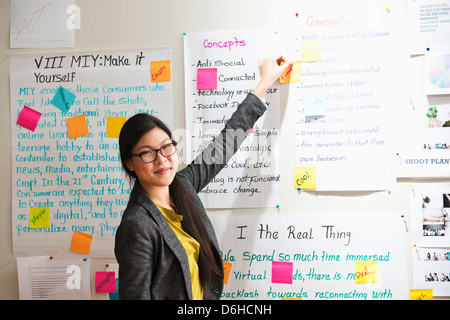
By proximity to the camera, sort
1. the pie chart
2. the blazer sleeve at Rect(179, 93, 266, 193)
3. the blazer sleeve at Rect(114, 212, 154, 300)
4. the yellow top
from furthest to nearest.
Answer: the pie chart, the blazer sleeve at Rect(179, 93, 266, 193), the yellow top, the blazer sleeve at Rect(114, 212, 154, 300)

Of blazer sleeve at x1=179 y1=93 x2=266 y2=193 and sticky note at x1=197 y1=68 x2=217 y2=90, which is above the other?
sticky note at x1=197 y1=68 x2=217 y2=90

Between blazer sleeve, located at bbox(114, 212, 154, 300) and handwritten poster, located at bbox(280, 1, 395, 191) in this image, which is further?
handwritten poster, located at bbox(280, 1, 395, 191)

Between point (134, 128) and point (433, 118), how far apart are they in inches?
48.8

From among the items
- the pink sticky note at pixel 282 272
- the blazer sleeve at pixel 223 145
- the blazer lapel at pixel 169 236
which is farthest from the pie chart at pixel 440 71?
the blazer lapel at pixel 169 236

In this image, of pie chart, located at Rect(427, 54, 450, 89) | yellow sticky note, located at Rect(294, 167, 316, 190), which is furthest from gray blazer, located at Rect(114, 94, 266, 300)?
pie chart, located at Rect(427, 54, 450, 89)

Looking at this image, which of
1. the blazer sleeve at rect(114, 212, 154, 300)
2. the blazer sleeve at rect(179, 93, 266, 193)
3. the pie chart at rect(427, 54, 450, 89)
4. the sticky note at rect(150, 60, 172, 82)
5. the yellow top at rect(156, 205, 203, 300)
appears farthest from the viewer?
the sticky note at rect(150, 60, 172, 82)

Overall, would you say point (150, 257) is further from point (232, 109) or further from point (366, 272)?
point (366, 272)

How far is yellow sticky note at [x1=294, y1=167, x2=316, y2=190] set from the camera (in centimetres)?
159

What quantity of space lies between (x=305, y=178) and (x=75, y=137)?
107cm

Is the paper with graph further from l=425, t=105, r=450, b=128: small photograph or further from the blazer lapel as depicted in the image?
l=425, t=105, r=450, b=128: small photograph

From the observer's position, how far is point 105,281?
1674 millimetres

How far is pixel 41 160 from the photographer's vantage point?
1707 millimetres

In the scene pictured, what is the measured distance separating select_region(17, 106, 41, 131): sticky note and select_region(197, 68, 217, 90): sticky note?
777mm
